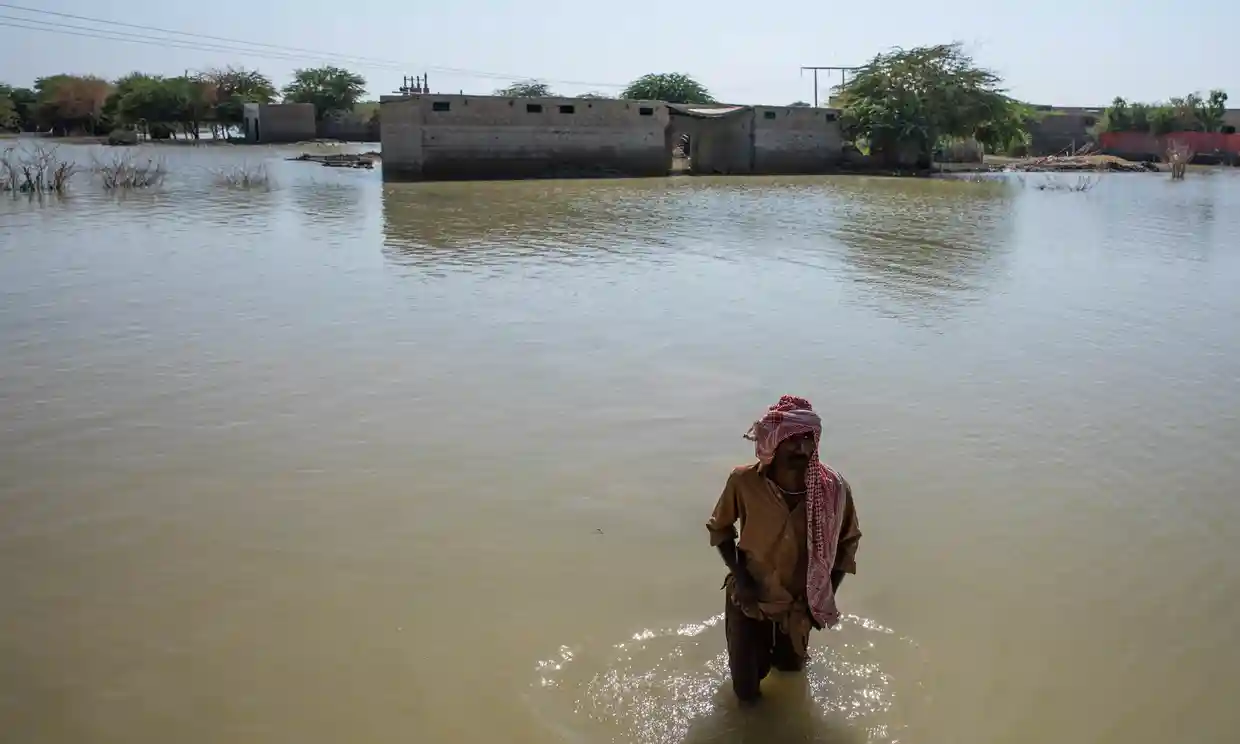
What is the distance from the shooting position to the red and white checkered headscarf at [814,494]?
3090 mm

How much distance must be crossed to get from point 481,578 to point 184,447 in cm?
263

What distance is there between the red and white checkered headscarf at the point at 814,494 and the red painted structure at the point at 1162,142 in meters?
58.6

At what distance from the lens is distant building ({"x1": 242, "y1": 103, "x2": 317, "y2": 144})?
59.6m

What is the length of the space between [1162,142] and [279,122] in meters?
50.6

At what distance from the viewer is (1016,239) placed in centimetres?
1822

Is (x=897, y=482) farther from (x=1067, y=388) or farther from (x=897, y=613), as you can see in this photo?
(x=1067, y=388)

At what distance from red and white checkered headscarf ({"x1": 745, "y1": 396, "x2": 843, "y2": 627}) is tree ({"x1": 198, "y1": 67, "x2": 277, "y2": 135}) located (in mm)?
66167

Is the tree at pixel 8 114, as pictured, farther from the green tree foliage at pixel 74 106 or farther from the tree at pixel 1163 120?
the tree at pixel 1163 120

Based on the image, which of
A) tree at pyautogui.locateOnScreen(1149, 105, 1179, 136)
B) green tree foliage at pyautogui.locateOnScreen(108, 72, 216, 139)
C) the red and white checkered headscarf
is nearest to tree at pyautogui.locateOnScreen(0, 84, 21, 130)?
green tree foliage at pyautogui.locateOnScreen(108, 72, 216, 139)

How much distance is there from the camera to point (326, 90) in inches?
2815

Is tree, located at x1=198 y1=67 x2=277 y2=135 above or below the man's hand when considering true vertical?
above

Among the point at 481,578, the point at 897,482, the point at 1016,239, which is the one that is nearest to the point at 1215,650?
the point at 897,482

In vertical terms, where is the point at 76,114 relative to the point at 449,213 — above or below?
above

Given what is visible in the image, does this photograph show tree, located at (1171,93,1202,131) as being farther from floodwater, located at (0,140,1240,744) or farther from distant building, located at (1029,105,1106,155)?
floodwater, located at (0,140,1240,744)
